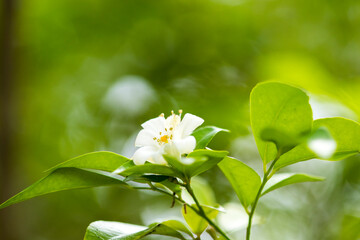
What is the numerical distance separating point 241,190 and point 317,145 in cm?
27

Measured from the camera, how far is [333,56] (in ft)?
6.89

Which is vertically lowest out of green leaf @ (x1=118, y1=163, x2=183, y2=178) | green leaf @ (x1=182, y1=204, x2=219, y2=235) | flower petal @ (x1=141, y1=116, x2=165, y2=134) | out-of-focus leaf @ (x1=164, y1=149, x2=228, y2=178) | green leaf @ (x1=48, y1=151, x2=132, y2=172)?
green leaf @ (x1=182, y1=204, x2=219, y2=235)

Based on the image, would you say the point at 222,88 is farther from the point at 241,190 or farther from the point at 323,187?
the point at 241,190

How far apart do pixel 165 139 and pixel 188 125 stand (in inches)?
1.7

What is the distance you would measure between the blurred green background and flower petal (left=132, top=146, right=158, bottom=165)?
1.27m

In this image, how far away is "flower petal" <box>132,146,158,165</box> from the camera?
0.56 meters

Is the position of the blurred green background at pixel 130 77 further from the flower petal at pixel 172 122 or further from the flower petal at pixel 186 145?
the flower petal at pixel 186 145

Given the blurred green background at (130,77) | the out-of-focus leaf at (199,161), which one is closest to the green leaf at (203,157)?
the out-of-focus leaf at (199,161)

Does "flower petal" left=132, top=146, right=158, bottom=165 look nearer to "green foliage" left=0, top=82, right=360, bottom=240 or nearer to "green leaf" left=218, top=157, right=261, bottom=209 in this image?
"green foliage" left=0, top=82, right=360, bottom=240

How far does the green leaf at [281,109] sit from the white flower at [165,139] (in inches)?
3.8

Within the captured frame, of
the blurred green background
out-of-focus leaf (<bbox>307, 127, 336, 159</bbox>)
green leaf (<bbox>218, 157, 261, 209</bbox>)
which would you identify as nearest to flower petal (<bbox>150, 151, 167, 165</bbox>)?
green leaf (<bbox>218, 157, 261, 209</bbox>)

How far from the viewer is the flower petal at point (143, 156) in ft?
1.85

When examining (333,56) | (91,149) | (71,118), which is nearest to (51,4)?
(71,118)

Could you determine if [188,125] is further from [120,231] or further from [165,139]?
[120,231]
